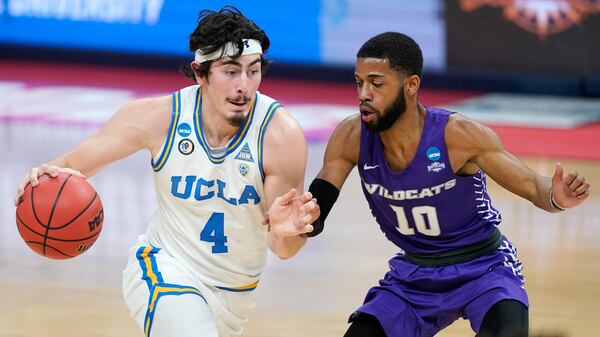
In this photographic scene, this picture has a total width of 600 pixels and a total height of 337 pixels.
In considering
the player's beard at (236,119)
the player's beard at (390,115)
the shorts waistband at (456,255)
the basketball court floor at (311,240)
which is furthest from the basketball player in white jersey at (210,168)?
the basketball court floor at (311,240)

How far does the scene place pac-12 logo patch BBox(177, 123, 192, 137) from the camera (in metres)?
5.53

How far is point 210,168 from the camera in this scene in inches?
216

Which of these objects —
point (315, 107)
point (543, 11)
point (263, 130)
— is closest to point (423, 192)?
point (263, 130)

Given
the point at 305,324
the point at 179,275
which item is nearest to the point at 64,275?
the point at 305,324

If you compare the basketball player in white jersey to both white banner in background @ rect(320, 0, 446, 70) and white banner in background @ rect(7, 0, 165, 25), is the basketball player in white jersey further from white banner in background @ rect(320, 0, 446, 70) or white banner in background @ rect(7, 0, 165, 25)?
white banner in background @ rect(7, 0, 165, 25)

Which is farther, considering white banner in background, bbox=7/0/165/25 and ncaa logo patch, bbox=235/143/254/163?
white banner in background, bbox=7/0/165/25

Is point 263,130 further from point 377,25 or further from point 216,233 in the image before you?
point 377,25

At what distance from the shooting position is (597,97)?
14.1 metres

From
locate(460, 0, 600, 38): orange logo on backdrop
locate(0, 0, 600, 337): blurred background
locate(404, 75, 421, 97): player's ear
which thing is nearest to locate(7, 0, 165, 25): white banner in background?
locate(0, 0, 600, 337): blurred background

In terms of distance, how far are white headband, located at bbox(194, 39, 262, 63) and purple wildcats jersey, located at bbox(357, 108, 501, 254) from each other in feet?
2.08

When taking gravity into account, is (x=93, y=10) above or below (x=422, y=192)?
below

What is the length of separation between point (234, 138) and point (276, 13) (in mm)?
9618

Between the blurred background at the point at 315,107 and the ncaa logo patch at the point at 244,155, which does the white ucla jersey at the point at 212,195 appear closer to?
the ncaa logo patch at the point at 244,155

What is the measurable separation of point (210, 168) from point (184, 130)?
0.22 m
